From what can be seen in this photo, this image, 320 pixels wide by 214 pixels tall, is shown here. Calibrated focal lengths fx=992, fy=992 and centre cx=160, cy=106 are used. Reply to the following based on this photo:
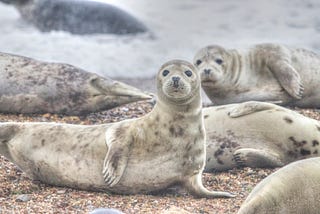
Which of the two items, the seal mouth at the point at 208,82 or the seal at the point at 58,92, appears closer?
the seal at the point at 58,92

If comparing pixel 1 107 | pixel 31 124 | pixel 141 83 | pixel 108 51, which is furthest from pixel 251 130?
pixel 108 51

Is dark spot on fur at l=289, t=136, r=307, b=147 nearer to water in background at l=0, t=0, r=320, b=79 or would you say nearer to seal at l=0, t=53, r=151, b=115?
seal at l=0, t=53, r=151, b=115

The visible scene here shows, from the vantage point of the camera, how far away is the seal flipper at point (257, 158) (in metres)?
6.65

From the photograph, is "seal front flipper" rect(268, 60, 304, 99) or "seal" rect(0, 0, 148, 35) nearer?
"seal front flipper" rect(268, 60, 304, 99)

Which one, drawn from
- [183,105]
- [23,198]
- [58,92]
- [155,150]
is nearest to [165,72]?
[183,105]

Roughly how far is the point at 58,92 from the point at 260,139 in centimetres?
208

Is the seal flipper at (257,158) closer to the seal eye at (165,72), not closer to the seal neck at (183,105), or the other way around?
the seal neck at (183,105)

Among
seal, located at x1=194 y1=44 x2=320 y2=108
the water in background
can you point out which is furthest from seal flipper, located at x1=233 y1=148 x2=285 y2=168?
the water in background

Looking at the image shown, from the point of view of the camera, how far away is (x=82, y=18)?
42.7 ft

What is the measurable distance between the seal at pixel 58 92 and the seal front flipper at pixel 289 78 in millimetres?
1626

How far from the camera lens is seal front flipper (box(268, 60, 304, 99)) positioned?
8992 millimetres

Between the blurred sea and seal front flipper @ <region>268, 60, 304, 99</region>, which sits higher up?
seal front flipper @ <region>268, 60, 304, 99</region>

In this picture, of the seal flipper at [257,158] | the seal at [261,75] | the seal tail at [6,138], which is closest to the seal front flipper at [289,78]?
the seal at [261,75]

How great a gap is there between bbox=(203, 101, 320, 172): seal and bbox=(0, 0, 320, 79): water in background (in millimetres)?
3855
